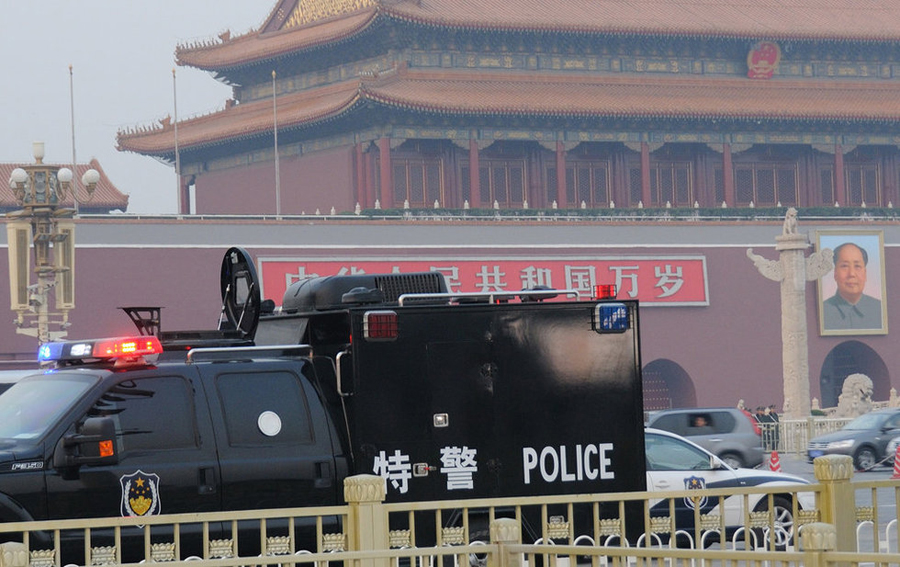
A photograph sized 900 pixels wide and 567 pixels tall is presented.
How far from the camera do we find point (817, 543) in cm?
556

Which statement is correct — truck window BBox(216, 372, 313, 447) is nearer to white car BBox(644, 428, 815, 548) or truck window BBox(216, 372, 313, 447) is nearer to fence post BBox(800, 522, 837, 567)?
fence post BBox(800, 522, 837, 567)

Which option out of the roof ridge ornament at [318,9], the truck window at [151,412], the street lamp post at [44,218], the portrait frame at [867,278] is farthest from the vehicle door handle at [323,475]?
the roof ridge ornament at [318,9]

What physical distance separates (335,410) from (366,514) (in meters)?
2.12

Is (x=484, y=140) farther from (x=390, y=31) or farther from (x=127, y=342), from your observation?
(x=127, y=342)

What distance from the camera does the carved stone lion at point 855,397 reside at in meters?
38.0

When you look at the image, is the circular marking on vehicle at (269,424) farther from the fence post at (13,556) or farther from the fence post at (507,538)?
the fence post at (13,556)

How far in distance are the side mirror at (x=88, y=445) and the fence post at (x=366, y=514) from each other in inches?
71.9

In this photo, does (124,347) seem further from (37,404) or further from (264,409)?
(264,409)

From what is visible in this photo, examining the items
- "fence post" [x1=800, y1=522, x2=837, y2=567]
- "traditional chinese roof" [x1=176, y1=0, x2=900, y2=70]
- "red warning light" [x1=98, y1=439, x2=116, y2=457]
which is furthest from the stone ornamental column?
"fence post" [x1=800, y1=522, x2=837, y2=567]

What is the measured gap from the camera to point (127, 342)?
8961mm

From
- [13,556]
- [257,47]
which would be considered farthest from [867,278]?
[13,556]

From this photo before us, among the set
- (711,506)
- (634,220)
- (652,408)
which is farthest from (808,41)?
(711,506)

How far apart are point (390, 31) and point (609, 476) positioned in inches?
1283

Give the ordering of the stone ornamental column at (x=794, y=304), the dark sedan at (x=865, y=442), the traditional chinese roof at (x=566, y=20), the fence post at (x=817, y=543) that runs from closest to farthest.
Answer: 1. the fence post at (x=817, y=543)
2. the dark sedan at (x=865, y=442)
3. the stone ornamental column at (x=794, y=304)
4. the traditional chinese roof at (x=566, y=20)
